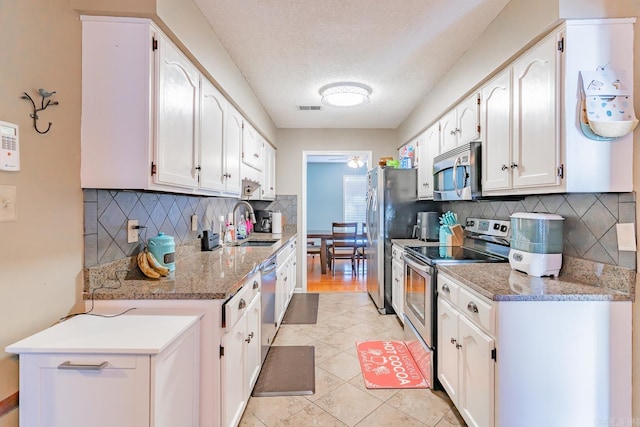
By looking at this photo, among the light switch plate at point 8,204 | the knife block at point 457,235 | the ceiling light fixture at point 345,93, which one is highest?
the ceiling light fixture at point 345,93

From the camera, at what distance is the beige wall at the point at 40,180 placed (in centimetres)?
103

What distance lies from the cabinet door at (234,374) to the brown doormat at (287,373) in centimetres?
34

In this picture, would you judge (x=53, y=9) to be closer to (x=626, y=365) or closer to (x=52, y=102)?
(x=52, y=102)

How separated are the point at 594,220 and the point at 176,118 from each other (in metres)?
2.11

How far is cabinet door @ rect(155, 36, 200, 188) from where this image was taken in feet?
4.55

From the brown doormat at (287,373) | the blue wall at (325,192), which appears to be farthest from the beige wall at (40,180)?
the blue wall at (325,192)

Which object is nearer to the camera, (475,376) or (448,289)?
(475,376)

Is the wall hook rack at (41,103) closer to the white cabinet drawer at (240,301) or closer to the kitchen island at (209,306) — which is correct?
the kitchen island at (209,306)

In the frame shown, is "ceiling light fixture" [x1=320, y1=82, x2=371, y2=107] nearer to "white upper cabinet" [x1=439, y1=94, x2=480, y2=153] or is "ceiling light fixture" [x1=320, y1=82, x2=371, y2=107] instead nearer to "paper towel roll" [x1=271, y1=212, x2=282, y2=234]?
"white upper cabinet" [x1=439, y1=94, x2=480, y2=153]

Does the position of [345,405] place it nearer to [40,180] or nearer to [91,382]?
[91,382]

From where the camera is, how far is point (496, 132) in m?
1.86

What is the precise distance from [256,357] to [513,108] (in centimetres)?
216

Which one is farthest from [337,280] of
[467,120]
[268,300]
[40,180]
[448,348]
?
[40,180]

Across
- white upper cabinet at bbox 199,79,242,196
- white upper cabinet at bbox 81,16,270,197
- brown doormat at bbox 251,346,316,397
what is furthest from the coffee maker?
white upper cabinet at bbox 81,16,270,197
